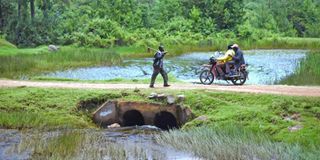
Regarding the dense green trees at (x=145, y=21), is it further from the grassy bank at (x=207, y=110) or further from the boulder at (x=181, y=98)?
the boulder at (x=181, y=98)

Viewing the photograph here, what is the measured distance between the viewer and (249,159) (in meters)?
11.2

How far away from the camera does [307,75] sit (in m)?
20.4

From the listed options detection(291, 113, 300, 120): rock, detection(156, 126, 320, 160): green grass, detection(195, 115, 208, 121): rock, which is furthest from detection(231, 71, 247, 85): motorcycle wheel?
detection(156, 126, 320, 160): green grass

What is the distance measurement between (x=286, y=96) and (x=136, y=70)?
48.0 feet

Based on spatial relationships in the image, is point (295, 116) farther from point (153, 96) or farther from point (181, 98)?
point (153, 96)

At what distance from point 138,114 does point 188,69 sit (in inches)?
516

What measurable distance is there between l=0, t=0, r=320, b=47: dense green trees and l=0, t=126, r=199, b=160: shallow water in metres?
25.7

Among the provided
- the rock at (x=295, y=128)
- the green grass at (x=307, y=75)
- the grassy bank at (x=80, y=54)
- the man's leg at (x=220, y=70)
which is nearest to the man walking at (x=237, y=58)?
the man's leg at (x=220, y=70)

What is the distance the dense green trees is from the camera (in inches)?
1601

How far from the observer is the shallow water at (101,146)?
39.0 ft

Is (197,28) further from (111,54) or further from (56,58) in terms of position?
(56,58)

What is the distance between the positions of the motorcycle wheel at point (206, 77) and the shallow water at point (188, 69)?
9.85 ft

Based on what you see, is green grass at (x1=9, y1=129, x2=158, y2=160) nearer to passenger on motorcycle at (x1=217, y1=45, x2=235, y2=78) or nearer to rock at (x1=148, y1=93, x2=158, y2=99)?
rock at (x1=148, y1=93, x2=158, y2=99)

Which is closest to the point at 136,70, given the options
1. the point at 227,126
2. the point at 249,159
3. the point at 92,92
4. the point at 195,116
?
the point at 92,92
